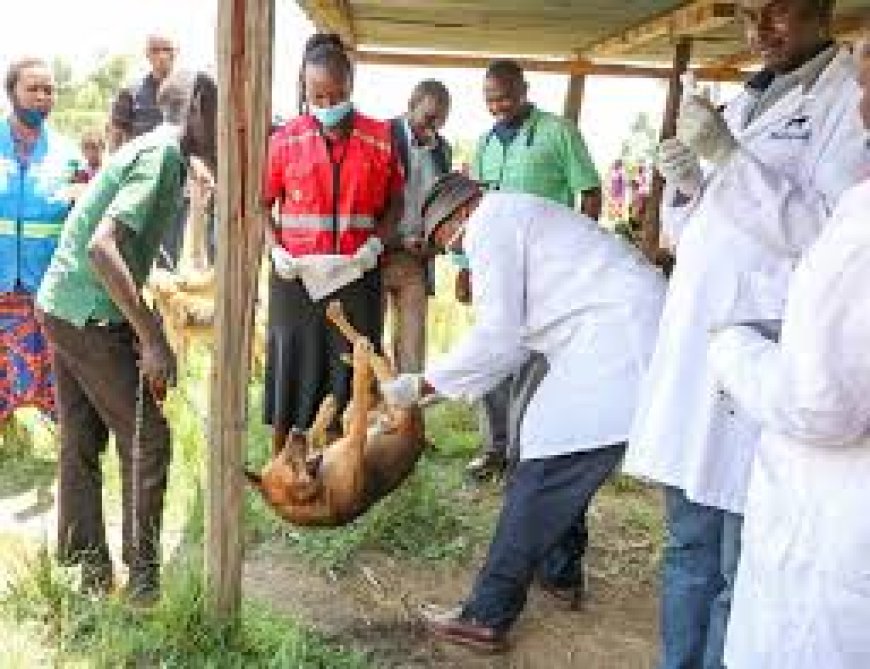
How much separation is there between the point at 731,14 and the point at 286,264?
2.49 metres

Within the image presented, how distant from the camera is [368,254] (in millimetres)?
5793

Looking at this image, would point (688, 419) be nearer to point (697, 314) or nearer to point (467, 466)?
point (697, 314)

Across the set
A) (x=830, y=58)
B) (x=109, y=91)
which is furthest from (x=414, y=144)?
(x=109, y=91)

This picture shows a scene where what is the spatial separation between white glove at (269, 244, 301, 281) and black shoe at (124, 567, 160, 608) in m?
1.73

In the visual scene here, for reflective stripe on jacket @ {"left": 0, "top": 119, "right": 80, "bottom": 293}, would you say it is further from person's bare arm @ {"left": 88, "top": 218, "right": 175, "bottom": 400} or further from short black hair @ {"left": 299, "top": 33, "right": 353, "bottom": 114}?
person's bare arm @ {"left": 88, "top": 218, "right": 175, "bottom": 400}

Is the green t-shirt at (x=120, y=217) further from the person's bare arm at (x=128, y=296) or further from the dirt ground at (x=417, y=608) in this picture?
the dirt ground at (x=417, y=608)

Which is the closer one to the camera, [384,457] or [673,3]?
[384,457]

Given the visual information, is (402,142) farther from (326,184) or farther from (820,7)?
(820,7)

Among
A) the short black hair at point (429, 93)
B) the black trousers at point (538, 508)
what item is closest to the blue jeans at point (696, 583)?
the black trousers at point (538, 508)

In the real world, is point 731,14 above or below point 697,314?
above

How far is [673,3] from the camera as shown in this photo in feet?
22.4

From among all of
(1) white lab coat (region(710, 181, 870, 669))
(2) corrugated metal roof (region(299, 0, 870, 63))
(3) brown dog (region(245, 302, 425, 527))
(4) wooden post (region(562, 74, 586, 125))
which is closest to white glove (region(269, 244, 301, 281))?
(3) brown dog (region(245, 302, 425, 527))

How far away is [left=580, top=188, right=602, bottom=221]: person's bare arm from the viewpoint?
693cm

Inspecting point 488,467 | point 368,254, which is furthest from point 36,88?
point 488,467
